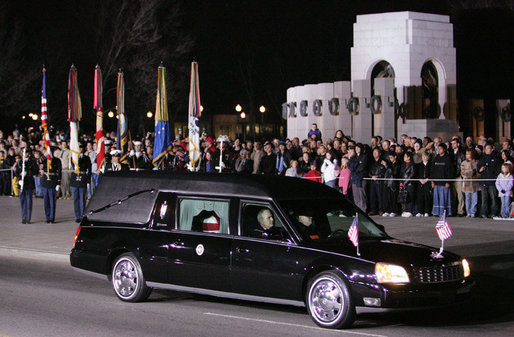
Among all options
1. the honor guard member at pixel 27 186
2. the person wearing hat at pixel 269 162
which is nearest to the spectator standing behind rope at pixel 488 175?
the person wearing hat at pixel 269 162

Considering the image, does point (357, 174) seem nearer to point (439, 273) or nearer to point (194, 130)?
point (194, 130)

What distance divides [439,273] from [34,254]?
952cm

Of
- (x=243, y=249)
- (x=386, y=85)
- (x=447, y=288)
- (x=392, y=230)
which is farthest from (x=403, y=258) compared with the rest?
(x=386, y=85)

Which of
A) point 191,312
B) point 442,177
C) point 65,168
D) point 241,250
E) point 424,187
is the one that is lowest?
point 191,312

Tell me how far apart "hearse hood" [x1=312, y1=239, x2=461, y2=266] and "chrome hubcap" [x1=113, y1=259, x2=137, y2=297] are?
2.85 meters

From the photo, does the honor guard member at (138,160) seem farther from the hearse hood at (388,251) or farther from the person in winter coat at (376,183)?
the hearse hood at (388,251)

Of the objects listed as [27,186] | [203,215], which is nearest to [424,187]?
[27,186]

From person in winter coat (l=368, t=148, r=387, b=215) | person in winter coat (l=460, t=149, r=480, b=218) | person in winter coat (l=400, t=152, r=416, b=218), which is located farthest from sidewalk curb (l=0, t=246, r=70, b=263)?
person in winter coat (l=460, t=149, r=480, b=218)

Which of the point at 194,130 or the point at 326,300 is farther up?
the point at 194,130

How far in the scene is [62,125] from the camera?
57.3m

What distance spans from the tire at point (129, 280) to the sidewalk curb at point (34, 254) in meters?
4.56

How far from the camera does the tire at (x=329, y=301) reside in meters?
9.23

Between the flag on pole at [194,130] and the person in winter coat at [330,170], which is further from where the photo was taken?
the flag on pole at [194,130]

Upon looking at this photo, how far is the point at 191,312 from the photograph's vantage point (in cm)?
1048
